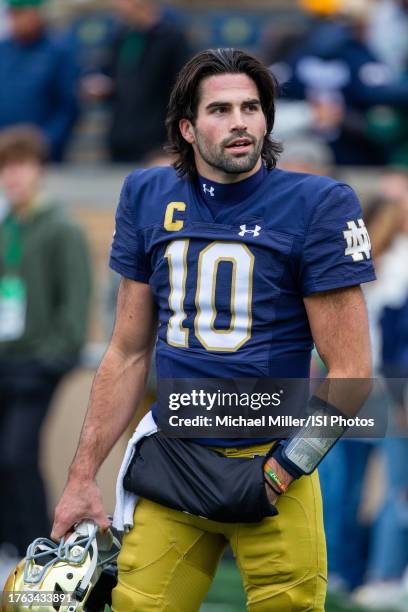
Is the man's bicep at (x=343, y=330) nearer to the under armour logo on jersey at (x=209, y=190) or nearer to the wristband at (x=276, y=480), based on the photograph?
the wristband at (x=276, y=480)

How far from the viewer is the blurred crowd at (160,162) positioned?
723cm

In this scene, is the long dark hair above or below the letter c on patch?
above

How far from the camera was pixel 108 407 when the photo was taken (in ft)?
14.4

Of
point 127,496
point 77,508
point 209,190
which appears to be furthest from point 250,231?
point 77,508

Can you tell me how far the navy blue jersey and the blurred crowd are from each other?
2160 millimetres

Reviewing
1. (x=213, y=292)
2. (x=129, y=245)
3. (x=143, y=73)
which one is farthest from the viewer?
(x=143, y=73)

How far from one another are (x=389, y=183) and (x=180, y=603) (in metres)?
3.88

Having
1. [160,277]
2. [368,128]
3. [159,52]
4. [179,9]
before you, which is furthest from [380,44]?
[160,277]

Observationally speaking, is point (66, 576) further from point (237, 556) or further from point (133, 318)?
point (133, 318)

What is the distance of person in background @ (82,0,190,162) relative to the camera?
9398 millimetres

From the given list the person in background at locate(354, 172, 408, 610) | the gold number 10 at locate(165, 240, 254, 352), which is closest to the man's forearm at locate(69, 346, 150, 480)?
the gold number 10 at locate(165, 240, 254, 352)

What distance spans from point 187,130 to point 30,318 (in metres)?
3.67

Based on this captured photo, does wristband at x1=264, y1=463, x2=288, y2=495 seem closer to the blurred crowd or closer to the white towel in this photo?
the white towel

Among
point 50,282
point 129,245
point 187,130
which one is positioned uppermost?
point 187,130
